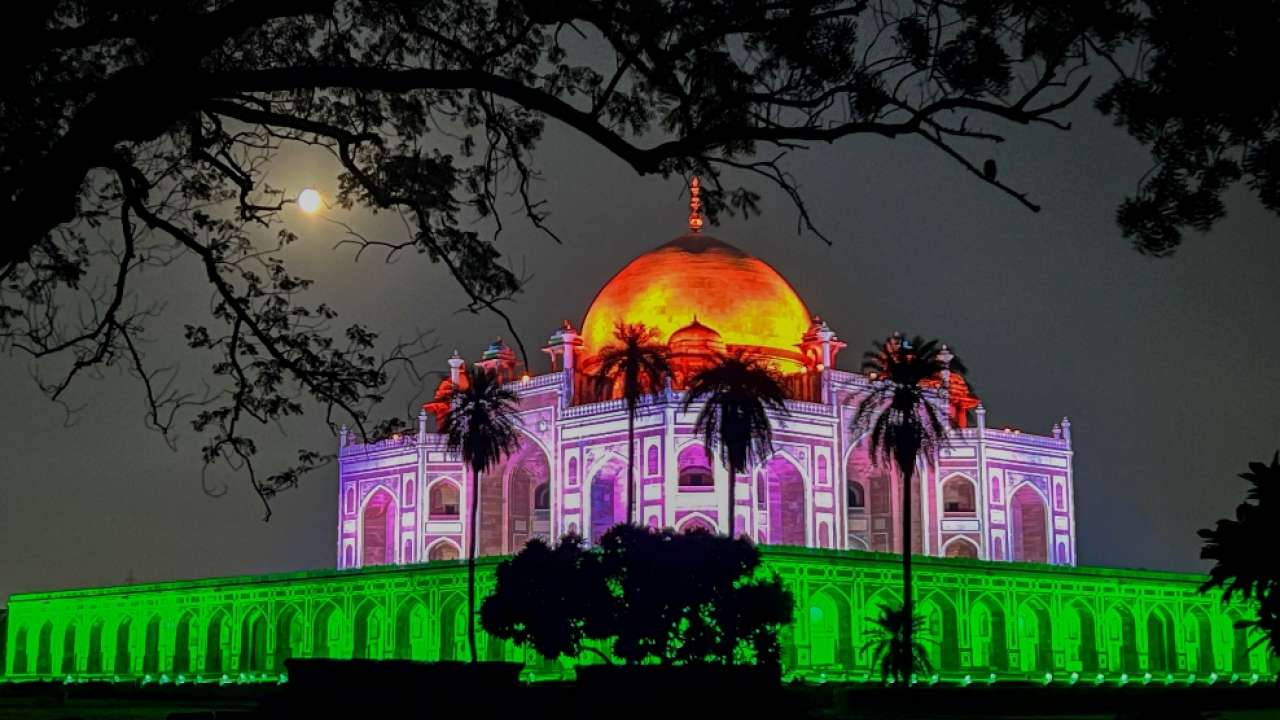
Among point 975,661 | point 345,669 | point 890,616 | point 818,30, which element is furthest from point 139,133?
point 975,661

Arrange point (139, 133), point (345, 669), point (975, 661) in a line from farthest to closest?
point (975, 661)
point (345, 669)
point (139, 133)

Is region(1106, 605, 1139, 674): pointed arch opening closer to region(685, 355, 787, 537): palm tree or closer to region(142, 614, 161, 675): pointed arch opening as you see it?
region(685, 355, 787, 537): palm tree

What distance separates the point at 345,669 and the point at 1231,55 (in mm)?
8560

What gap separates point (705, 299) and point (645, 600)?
26.4 metres

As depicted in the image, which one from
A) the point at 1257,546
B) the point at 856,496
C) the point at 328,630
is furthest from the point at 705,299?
the point at 1257,546

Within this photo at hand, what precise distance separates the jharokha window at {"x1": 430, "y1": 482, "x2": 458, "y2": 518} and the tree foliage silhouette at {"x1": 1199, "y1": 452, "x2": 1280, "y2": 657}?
5131 centimetres

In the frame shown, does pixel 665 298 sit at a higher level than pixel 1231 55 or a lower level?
higher

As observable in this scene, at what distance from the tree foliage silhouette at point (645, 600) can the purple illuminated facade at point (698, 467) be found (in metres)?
16.4

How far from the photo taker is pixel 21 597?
6544 centimetres

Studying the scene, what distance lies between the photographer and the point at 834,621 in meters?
50.8

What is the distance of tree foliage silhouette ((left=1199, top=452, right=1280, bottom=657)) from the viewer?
17.8 m

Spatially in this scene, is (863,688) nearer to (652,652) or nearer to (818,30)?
(652,652)

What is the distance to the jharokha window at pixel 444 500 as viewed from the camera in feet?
223

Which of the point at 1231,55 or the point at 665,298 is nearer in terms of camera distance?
the point at 1231,55
